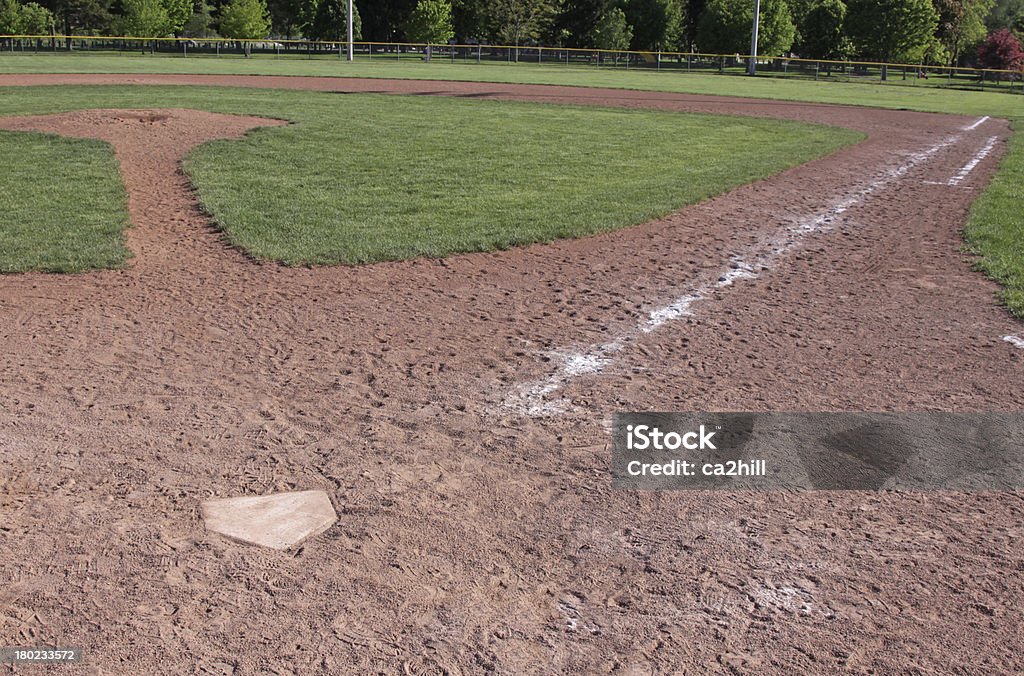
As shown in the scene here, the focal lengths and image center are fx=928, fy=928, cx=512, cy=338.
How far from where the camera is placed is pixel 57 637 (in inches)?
124

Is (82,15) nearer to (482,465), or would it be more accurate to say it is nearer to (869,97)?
(869,97)

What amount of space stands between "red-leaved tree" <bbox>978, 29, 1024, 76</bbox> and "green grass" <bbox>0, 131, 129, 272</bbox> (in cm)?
6698

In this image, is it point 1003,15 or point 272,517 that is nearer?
point 272,517

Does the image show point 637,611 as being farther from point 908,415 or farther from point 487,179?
point 487,179

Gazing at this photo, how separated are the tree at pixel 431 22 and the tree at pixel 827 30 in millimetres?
29091

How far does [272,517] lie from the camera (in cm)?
400

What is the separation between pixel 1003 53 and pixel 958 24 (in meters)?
16.1

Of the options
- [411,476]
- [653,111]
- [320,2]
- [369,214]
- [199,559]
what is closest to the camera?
[199,559]

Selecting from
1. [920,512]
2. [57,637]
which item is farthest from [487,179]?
[57,637]

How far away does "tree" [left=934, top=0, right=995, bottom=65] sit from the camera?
7881cm

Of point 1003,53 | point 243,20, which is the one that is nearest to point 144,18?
point 243,20

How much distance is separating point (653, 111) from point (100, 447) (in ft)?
75.2
